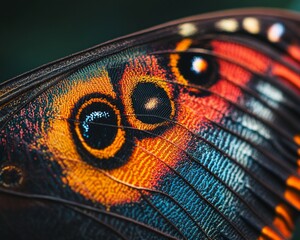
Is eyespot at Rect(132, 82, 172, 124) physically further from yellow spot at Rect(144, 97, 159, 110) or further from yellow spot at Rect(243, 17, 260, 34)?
yellow spot at Rect(243, 17, 260, 34)

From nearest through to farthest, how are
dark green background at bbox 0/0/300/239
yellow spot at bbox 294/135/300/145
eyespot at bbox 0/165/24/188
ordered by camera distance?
eyespot at bbox 0/165/24/188 → yellow spot at bbox 294/135/300/145 → dark green background at bbox 0/0/300/239

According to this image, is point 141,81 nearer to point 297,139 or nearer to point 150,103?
point 150,103

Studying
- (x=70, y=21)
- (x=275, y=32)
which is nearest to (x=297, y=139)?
(x=275, y=32)

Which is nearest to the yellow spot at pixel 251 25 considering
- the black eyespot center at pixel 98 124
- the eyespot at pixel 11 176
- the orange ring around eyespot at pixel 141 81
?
the orange ring around eyespot at pixel 141 81

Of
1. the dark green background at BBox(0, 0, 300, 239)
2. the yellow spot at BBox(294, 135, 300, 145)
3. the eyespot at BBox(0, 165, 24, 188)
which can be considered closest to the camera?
the eyespot at BBox(0, 165, 24, 188)

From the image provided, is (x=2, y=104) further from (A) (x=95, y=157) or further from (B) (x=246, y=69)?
(B) (x=246, y=69)

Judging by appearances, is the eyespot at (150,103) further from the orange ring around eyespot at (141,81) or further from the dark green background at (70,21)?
the dark green background at (70,21)

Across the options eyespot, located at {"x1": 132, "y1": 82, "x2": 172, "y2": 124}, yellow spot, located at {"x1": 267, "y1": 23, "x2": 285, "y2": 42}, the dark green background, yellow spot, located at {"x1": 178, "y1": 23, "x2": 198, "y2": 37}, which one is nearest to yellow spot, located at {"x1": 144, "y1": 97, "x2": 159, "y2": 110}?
eyespot, located at {"x1": 132, "y1": 82, "x2": 172, "y2": 124}
